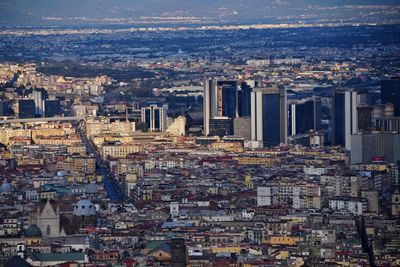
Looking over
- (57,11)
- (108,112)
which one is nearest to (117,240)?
(108,112)

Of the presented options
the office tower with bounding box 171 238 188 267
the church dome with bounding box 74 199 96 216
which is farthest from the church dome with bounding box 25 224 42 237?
the office tower with bounding box 171 238 188 267

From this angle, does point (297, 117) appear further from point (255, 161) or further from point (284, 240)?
point (284, 240)

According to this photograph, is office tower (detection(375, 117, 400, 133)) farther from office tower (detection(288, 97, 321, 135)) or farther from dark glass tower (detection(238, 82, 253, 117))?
dark glass tower (detection(238, 82, 253, 117))

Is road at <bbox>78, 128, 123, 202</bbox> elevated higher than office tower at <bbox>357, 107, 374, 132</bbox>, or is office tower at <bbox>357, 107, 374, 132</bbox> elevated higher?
office tower at <bbox>357, 107, 374, 132</bbox>

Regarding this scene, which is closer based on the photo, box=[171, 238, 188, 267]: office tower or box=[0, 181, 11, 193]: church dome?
box=[171, 238, 188, 267]: office tower

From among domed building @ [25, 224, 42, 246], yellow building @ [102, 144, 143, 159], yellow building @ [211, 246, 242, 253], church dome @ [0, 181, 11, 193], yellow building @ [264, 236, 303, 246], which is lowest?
yellow building @ [211, 246, 242, 253]

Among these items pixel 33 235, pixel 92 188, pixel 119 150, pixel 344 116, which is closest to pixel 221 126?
pixel 344 116
